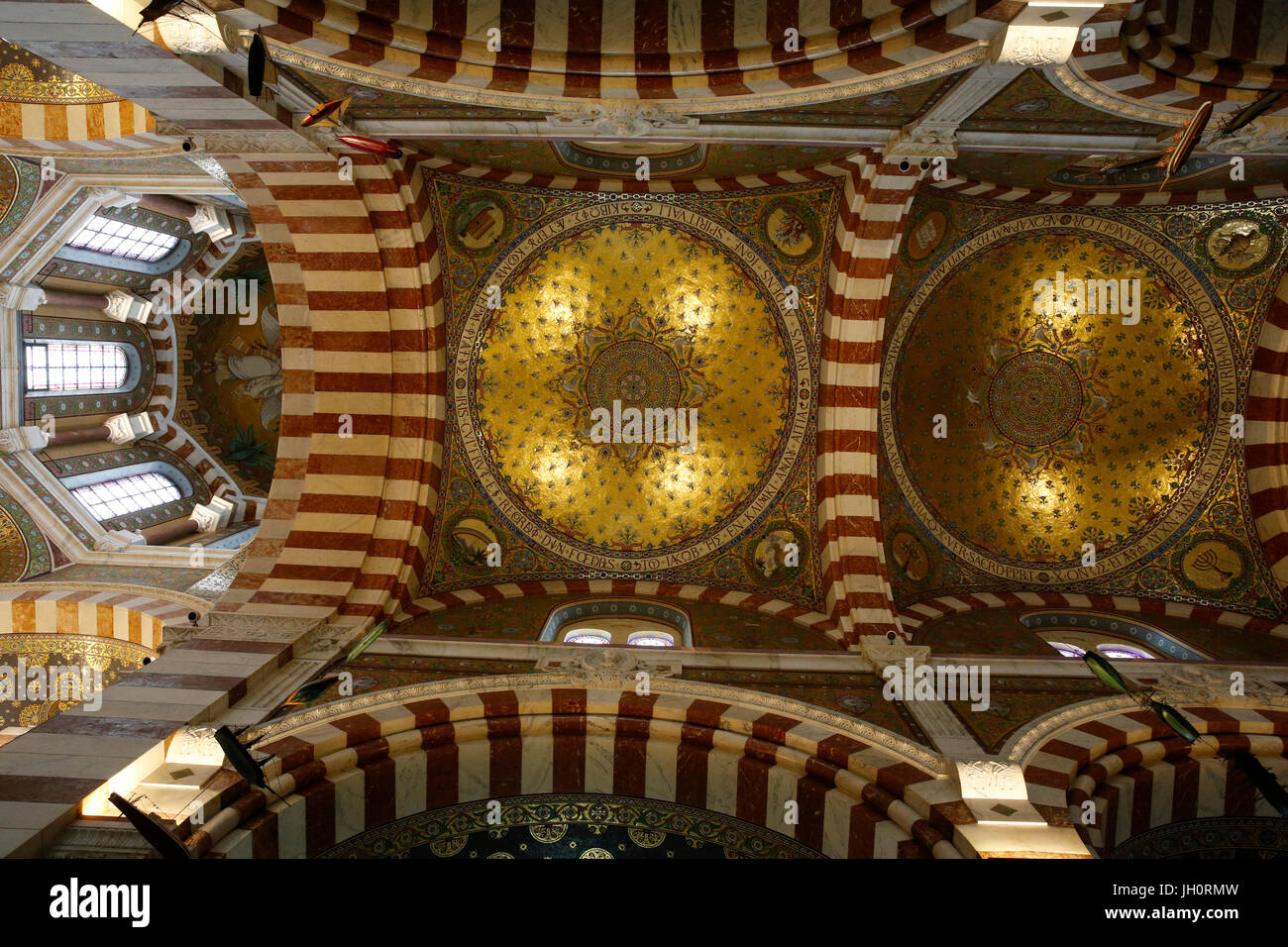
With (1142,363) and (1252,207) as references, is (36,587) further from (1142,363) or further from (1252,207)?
(1252,207)

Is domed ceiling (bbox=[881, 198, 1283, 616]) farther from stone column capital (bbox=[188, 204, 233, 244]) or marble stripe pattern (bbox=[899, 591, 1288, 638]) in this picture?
stone column capital (bbox=[188, 204, 233, 244])

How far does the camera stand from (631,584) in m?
10.4

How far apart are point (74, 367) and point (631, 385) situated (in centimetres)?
980

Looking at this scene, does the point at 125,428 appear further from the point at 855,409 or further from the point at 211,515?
the point at 855,409

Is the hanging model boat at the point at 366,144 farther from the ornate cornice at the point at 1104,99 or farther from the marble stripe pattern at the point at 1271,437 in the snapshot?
the marble stripe pattern at the point at 1271,437

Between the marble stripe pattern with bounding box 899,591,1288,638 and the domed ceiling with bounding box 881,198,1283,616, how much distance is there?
0.16 m

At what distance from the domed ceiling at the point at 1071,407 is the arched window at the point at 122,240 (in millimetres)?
12443

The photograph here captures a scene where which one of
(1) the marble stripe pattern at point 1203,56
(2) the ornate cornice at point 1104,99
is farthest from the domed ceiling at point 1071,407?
(1) the marble stripe pattern at point 1203,56

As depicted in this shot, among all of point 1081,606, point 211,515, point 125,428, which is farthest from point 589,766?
point 125,428

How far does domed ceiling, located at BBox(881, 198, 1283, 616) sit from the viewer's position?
32.7 ft

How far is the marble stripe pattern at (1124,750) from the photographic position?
254 inches

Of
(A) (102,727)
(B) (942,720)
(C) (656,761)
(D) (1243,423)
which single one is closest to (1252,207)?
(D) (1243,423)
